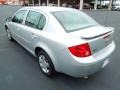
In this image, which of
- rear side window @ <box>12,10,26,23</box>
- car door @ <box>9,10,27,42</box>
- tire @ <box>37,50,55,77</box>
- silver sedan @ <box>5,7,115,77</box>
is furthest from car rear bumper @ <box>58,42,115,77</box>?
rear side window @ <box>12,10,26,23</box>

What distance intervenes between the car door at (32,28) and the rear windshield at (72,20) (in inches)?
15.8

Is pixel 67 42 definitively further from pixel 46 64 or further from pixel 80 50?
pixel 46 64

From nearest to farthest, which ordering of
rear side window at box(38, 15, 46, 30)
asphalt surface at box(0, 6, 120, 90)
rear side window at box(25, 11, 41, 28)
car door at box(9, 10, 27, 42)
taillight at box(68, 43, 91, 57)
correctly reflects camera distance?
taillight at box(68, 43, 91, 57)
asphalt surface at box(0, 6, 120, 90)
rear side window at box(38, 15, 46, 30)
rear side window at box(25, 11, 41, 28)
car door at box(9, 10, 27, 42)

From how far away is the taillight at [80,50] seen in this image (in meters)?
3.00

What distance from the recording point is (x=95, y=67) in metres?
3.19

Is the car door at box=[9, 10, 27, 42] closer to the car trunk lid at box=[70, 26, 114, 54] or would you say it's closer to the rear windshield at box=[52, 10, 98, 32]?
the rear windshield at box=[52, 10, 98, 32]

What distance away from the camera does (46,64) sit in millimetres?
3832

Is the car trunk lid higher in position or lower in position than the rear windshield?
lower

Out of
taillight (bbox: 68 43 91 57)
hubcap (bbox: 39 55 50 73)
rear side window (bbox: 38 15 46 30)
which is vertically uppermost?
rear side window (bbox: 38 15 46 30)

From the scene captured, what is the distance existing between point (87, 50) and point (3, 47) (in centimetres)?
381

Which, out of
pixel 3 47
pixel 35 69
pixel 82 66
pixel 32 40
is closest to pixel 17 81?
pixel 35 69

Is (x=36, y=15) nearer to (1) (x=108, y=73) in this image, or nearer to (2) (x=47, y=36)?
(2) (x=47, y=36)

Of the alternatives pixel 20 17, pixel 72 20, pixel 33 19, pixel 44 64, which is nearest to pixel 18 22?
pixel 20 17

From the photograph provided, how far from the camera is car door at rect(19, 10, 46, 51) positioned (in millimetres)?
3877
